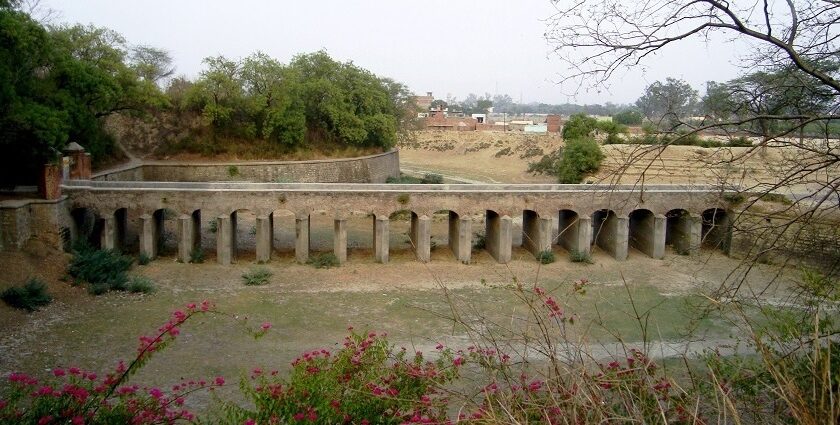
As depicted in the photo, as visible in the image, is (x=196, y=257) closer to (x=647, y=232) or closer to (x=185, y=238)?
(x=185, y=238)

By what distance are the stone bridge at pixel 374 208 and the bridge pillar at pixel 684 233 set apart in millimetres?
64

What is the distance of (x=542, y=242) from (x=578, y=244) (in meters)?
1.34

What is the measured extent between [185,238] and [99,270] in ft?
10.9

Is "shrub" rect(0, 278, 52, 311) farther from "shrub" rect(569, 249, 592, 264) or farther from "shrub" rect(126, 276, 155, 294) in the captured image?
"shrub" rect(569, 249, 592, 264)

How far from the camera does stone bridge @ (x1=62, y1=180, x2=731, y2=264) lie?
22578 millimetres

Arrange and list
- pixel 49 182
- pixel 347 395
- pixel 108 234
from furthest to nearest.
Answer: pixel 108 234 < pixel 49 182 < pixel 347 395

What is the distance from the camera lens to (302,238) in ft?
75.5

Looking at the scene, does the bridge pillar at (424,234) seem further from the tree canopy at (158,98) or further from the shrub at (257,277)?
the tree canopy at (158,98)

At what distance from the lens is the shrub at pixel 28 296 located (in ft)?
54.6

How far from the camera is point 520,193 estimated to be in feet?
78.0

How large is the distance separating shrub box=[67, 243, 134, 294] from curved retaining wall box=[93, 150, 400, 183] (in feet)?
32.2

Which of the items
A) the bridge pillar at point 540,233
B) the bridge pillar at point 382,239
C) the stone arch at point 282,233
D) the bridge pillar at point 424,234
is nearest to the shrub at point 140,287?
the stone arch at point 282,233

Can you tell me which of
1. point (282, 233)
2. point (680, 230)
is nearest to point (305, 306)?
point (282, 233)

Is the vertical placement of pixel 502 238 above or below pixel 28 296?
above
